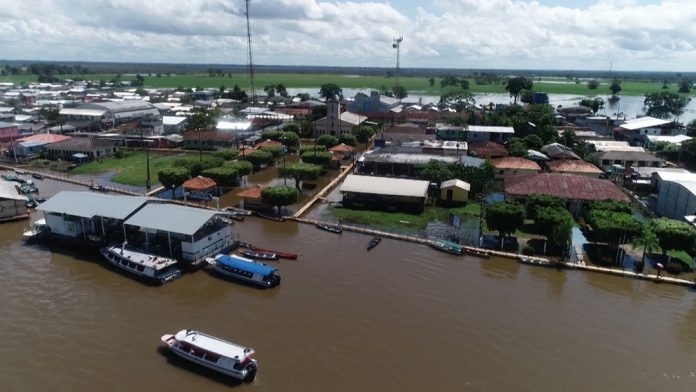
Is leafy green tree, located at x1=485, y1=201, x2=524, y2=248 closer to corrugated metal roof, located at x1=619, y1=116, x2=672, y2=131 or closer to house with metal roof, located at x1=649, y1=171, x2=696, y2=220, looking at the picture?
house with metal roof, located at x1=649, y1=171, x2=696, y2=220

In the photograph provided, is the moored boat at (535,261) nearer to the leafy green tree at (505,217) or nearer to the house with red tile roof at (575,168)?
the leafy green tree at (505,217)

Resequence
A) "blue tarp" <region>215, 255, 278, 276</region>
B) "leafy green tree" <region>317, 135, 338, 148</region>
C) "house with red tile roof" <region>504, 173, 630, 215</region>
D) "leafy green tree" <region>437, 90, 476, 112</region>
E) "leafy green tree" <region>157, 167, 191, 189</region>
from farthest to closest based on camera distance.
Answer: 1. "leafy green tree" <region>437, 90, 476, 112</region>
2. "leafy green tree" <region>317, 135, 338, 148</region>
3. "leafy green tree" <region>157, 167, 191, 189</region>
4. "house with red tile roof" <region>504, 173, 630, 215</region>
5. "blue tarp" <region>215, 255, 278, 276</region>

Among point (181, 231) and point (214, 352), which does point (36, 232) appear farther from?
point (214, 352)

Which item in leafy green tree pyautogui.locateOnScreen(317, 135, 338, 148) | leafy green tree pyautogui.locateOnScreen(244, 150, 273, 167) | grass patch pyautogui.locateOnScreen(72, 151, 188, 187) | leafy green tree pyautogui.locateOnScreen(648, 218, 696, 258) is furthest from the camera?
leafy green tree pyautogui.locateOnScreen(317, 135, 338, 148)

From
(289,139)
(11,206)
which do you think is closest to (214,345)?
(11,206)

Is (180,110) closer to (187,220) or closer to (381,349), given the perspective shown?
(187,220)

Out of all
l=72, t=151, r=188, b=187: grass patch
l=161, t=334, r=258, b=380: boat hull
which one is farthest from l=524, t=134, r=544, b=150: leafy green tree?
l=161, t=334, r=258, b=380: boat hull
